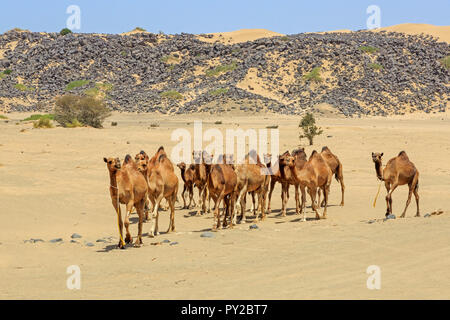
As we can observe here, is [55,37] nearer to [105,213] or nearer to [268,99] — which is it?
[268,99]

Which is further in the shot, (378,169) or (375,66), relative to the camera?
(375,66)

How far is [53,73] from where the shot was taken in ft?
247

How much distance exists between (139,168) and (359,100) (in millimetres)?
50052

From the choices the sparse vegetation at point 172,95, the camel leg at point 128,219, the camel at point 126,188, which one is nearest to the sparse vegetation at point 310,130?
the camel at point 126,188

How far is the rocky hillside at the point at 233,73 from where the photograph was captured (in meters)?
61.3

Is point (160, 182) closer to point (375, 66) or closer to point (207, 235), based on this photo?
point (207, 235)

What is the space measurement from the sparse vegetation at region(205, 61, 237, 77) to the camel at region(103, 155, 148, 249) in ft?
189

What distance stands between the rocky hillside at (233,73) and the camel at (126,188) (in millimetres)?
44670

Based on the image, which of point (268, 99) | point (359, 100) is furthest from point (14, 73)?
point (359, 100)

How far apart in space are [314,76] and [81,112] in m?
28.8

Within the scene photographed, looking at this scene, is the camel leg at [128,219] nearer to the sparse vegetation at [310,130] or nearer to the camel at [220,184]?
the camel at [220,184]

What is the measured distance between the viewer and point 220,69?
70375 mm

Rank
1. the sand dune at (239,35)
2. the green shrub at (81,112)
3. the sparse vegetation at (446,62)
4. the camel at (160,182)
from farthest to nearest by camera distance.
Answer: the sand dune at (239,35)
the sparse vegetation at (446,62)
the green shrub at (81,112)
the camel at (160,182)

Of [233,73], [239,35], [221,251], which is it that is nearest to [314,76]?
[233,73]
